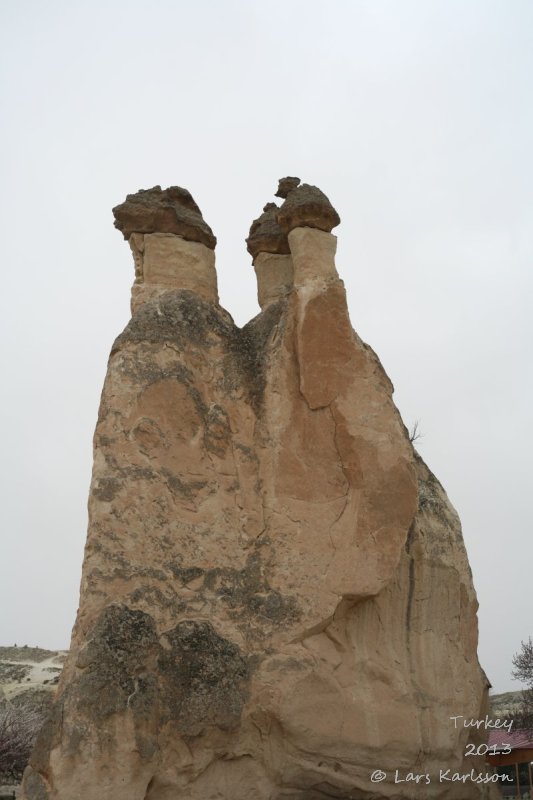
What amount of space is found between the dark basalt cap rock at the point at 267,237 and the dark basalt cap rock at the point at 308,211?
130 cm

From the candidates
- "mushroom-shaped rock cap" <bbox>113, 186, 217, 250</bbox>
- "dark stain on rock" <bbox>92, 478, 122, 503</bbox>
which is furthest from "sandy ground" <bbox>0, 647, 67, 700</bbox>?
"mushroom-shaped rock cap" <bbox>113, 186, 217, 250</bbox>

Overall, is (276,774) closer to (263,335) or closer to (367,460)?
(367,460)

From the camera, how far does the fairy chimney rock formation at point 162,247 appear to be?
8977 millimetres

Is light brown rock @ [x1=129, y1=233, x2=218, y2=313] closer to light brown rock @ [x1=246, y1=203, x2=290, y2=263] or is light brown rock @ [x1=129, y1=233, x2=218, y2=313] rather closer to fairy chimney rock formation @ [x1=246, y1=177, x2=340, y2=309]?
fairy chimney rock formation @ [x1=246, y1=177, x2=340, y2=309]

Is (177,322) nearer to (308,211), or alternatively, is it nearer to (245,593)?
(308,211)

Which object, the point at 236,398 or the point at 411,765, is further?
the point at 236,398

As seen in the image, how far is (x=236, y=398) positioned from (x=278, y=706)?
10.2 ft

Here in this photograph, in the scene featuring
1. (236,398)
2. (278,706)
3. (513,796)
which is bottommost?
(513,796)

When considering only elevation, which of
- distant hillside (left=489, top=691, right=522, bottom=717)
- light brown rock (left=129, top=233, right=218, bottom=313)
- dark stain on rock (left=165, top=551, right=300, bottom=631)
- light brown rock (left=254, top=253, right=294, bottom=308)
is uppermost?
light brown rock (left=254, top=253, right=294, bottom=308)

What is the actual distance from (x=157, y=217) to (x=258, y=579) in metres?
4.38

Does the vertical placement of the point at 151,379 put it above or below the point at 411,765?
above

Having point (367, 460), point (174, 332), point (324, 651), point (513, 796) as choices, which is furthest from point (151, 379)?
point (513, 796)

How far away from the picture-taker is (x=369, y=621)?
818cm

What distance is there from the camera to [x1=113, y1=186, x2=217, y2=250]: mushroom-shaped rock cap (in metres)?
9.11
